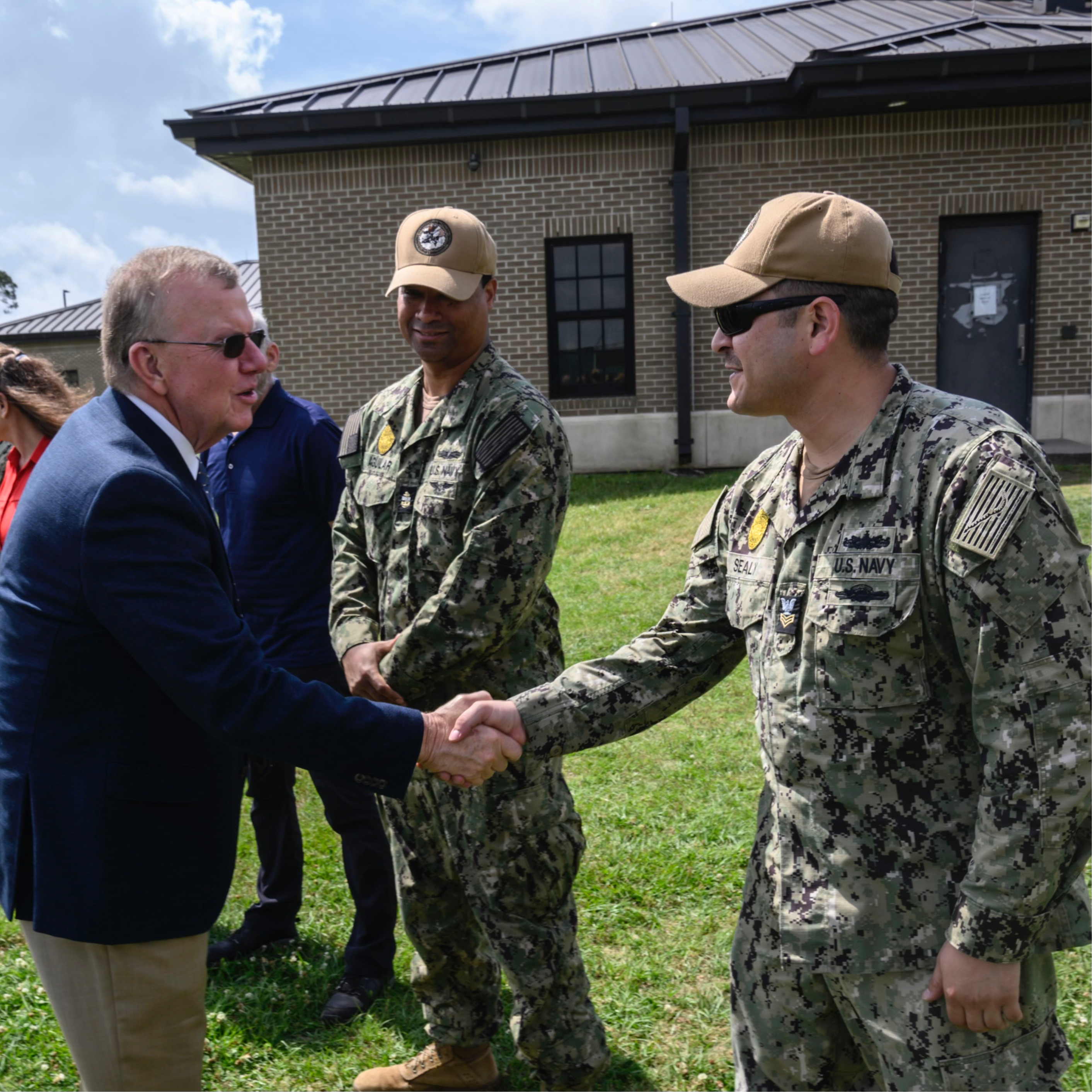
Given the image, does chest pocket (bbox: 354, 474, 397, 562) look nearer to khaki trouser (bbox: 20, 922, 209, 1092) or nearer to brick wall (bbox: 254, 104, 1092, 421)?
khaki trouser (bbox: 20, 922, 209, 1092)

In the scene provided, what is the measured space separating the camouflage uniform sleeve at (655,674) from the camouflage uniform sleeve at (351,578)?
0.84 meters

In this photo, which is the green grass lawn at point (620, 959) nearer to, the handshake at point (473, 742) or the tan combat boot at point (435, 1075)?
the tan combat boot at point (435, 1075)

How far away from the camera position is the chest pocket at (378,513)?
3.13 meters

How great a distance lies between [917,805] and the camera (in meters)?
1.85

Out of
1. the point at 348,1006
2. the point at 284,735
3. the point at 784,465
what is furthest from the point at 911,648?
the point at 348,1006

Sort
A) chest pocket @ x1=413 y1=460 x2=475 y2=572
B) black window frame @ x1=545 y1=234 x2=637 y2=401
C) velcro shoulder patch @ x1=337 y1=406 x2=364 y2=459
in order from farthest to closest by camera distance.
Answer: black window frame @ x1=545 y1=234 x2=637 y2=401 < velcro shoulder patch @ x1=337 y1=406 x2=364 y2=459 < chest pocket @ x1=413 y1=460 x2=475 y2=572

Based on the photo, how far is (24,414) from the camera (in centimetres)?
409

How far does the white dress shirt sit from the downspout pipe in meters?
10.4

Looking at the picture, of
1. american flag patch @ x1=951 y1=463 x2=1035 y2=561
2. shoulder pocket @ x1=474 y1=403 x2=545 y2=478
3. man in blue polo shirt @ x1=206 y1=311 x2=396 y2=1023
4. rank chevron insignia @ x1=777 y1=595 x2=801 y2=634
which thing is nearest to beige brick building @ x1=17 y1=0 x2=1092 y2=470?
man in blue polo shirt @ x1=206 y1=311 x2=396 y2=1023

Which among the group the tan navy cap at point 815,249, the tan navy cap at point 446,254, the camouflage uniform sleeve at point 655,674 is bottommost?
the camouflage uniform sleeve at point 655,674

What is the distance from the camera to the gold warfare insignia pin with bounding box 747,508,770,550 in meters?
2.13

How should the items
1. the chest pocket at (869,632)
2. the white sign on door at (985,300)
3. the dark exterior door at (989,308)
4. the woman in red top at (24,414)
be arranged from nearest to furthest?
the chest pocket at (869,632)
the woman in red top at (24,414)
the dark exterior door at (989,308)
the white sign on door at (985,300)

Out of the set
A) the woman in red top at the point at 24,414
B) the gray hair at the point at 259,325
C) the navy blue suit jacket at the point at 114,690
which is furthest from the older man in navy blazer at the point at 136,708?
the woman in red top at the point at 24,414

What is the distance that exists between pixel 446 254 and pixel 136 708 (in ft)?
5.49
